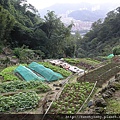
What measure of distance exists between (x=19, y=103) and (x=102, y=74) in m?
6.71

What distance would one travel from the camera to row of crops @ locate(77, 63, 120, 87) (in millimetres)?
13036

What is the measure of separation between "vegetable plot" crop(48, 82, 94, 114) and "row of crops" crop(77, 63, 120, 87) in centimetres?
106

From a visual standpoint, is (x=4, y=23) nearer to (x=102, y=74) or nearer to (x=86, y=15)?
(x=102, y=74)

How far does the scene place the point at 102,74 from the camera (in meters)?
14.0

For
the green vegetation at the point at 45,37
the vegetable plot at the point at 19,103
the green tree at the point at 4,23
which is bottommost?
the vegetable plot at the point at 19,103

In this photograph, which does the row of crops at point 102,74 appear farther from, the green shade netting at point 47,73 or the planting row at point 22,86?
the planting row at point 22,86

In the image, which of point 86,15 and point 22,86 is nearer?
point 22,86

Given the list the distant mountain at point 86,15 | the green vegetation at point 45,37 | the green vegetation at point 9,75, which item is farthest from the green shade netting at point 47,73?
the distant mountain at point 86,15

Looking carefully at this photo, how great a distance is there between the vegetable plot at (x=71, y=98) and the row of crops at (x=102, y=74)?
3.49ft

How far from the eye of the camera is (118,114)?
752cm

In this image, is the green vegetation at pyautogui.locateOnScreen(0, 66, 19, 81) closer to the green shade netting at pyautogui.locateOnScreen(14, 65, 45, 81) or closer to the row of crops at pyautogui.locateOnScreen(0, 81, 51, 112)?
the green shade netting at pyautogui.locateOnScreen(14, 65, 45, 81)

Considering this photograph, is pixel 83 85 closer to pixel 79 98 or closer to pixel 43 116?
pixel 79 98

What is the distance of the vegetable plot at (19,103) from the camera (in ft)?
29.7

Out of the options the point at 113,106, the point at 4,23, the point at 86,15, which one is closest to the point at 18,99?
the point at 113,106
